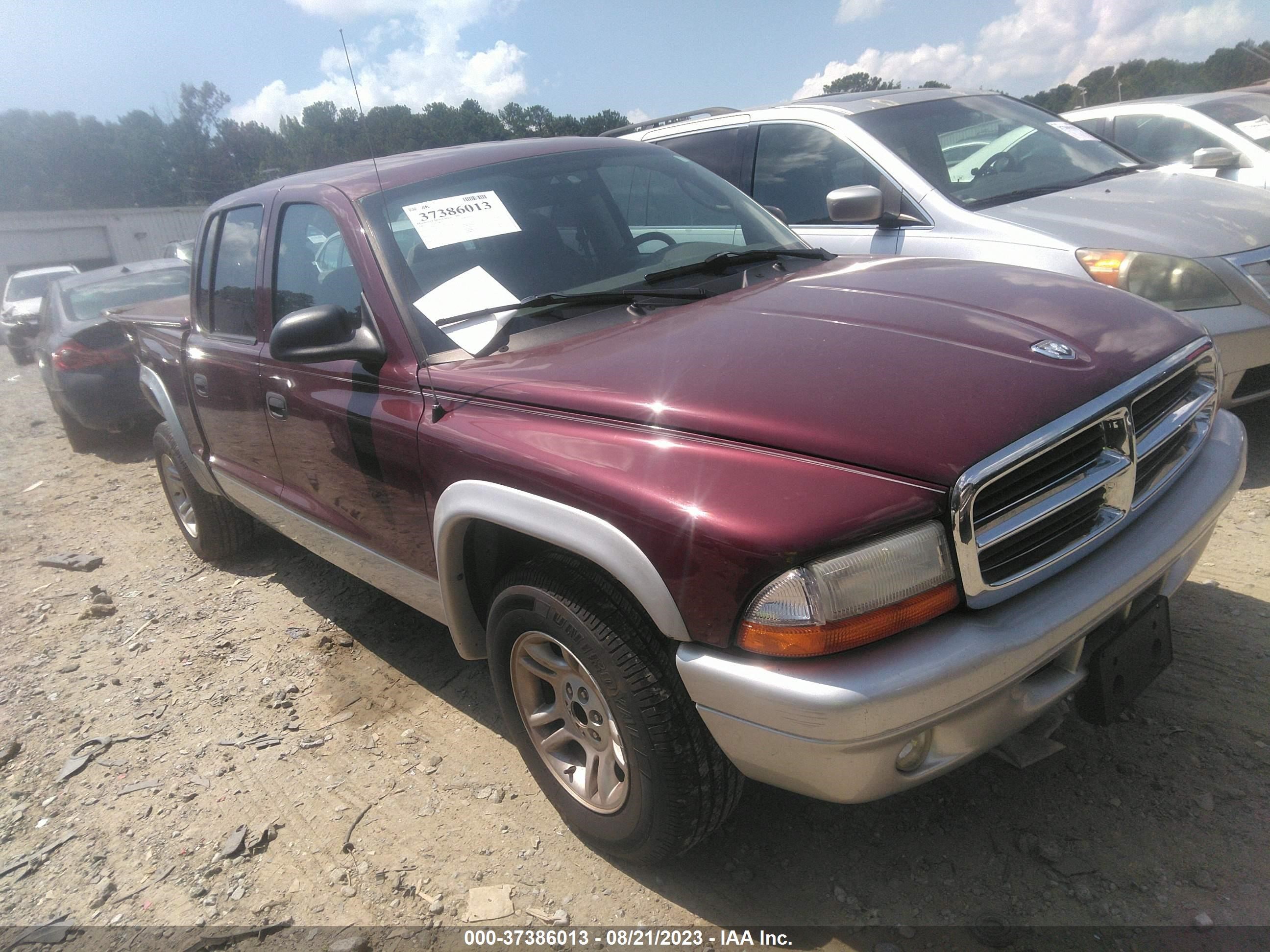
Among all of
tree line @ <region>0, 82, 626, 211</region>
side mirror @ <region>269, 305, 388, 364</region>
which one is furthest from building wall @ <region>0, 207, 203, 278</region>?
side mirror @ <region>269, 305, 388, 364</region>

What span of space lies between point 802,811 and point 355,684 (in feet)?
6.20

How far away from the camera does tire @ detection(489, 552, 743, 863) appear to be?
187cm

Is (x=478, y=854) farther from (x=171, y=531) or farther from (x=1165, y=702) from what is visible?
(x=171, y=531)

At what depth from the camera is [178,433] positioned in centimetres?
436

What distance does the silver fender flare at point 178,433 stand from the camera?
13.8 ft

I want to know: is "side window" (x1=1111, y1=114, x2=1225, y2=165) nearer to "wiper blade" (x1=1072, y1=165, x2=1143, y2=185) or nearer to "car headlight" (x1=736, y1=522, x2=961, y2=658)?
"wiper blade" (x1=1072, y1=165, x2=1143, y2=185)

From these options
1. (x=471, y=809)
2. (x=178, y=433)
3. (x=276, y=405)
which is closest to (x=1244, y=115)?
(x=276, y=405)

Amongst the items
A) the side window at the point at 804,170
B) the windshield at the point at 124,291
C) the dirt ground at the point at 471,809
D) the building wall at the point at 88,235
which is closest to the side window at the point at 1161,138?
the side window at the point at 804,170

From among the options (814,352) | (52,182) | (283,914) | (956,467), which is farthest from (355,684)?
(52,182)

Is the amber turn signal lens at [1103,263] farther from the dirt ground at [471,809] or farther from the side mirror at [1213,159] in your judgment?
the side mirror at [1213,159]

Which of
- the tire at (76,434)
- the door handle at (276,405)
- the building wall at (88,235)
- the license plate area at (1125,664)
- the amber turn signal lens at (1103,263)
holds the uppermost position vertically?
the building wall at (88,235)

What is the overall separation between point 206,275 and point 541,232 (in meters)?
2.12

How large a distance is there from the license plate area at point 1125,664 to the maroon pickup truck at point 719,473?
1 centimetres

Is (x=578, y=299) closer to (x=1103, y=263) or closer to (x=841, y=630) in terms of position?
(x=841, y=630)
